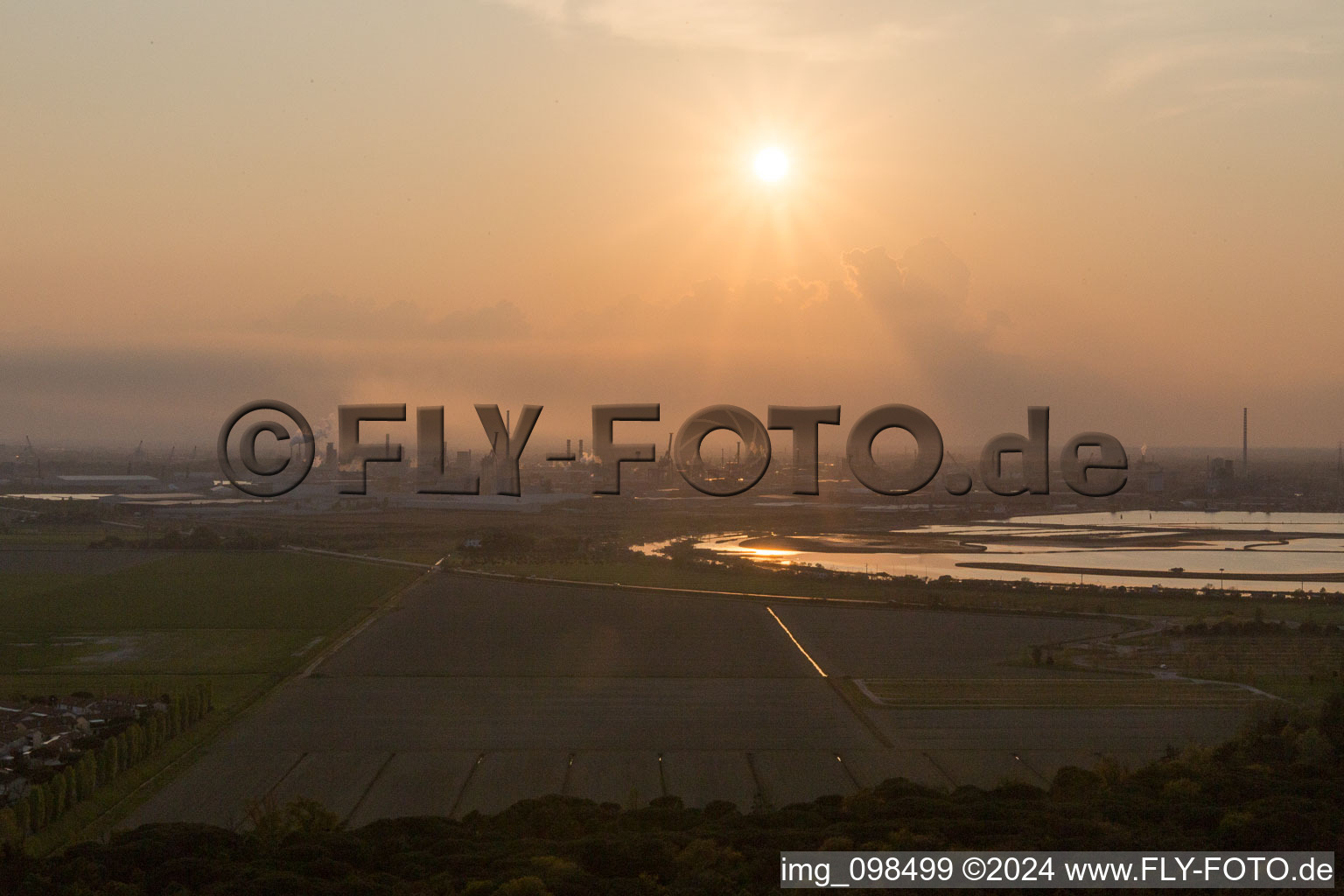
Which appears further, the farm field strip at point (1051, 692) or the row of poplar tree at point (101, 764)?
the farm field strip at point (1051, 692)

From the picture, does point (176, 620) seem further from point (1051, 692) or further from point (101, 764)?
point (1051, 692)

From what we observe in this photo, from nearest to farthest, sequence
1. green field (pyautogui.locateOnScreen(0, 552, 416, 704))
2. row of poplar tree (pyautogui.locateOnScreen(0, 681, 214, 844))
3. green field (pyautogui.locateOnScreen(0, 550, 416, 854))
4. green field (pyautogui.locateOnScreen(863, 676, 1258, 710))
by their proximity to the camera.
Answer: row of poplar tree (pyautogui.locateOnScreen(0, 681, 214, 844)), green field (pyautogui.locateOnScreen(0, 550, 416, 854)), green field (pyautogui.locateOnScreen(863, 676, 1258, 710)), green field (pyautogui.locateOnScreen(0, 552, 416, 704))

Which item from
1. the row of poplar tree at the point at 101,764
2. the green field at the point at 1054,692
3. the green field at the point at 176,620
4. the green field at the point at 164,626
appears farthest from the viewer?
the green field at the point at 176,620

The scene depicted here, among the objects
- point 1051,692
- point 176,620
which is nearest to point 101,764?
point 1051,692

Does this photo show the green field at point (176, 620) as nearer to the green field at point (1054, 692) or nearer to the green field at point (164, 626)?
the green field at point (164, 626)

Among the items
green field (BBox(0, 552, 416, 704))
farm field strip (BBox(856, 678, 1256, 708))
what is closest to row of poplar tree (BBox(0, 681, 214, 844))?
green field (BBox(0, 552, 416, 704))

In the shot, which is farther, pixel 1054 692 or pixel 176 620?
pixel 176 620

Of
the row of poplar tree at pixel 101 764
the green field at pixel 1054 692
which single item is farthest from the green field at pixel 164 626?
the green field at pixel 1054 692

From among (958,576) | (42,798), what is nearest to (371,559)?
(958,576)

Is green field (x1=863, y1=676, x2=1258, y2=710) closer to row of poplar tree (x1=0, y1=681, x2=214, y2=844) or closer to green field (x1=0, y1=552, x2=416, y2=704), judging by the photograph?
row of poplar tree (x1=0, y1=681, x2=214, y2=844)

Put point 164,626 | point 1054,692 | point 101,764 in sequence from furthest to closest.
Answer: point 164,626 → point 1054,692 → point 101,764

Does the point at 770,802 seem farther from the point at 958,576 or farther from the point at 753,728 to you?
the point at 958,576
